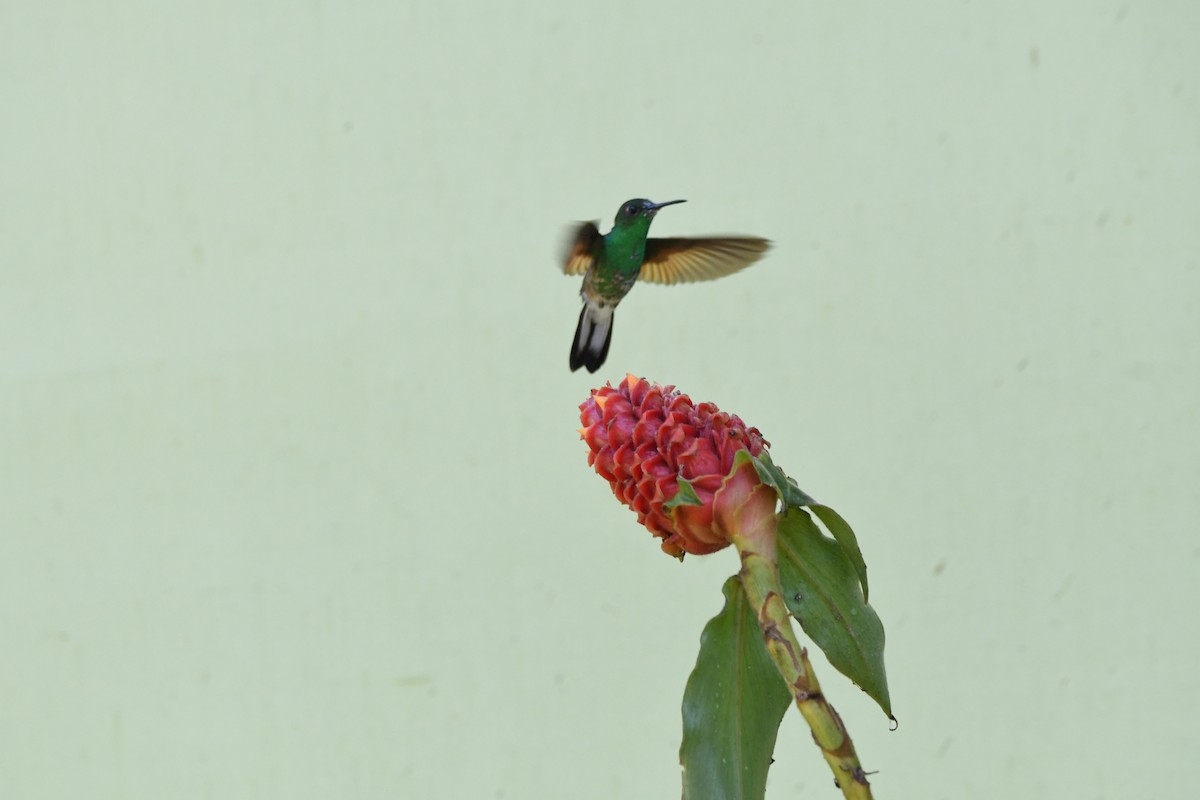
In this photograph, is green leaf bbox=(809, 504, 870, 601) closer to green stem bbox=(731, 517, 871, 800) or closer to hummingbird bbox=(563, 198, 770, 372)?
green stem bbox=(731, 517, 871, 800)

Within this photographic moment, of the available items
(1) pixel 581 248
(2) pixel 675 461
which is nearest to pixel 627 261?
(1) pixel 581 248

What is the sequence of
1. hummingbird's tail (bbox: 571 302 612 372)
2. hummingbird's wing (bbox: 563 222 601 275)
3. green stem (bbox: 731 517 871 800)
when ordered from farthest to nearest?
1. hummingbird's tail (bbox: 571 302 612 372)
2. hummingbird's wing (bbox: 563 222 601 275)
3. green stem (bbox: 731 517 871 800)

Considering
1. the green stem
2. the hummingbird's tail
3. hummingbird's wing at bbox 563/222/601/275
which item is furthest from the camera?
the hummingbird's tail

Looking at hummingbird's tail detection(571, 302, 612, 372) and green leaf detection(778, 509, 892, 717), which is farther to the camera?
hummingbird's tail detection(571, 302, 612, 372)

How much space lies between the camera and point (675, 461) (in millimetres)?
477

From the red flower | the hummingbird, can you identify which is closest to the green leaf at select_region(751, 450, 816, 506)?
the red flower

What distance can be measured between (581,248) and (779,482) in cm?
62

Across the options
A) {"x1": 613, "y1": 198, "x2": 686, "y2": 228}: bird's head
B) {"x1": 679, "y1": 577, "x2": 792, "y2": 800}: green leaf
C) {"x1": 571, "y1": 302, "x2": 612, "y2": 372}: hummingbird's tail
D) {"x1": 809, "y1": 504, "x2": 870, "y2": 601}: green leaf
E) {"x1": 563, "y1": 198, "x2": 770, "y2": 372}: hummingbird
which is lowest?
{"x1": 679, "y1": 577, "x2": 792, "y2": 800}: green leaf

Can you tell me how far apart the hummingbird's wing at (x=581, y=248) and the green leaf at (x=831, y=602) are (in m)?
0.53

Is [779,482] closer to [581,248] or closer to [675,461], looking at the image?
[675,461]

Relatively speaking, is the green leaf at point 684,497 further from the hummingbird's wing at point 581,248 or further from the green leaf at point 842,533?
the hummingbird's wing at point 581,248

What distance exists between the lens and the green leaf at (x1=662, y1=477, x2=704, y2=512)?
46 cm

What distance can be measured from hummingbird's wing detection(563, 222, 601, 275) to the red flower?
494mm

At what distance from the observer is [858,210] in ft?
4.00
